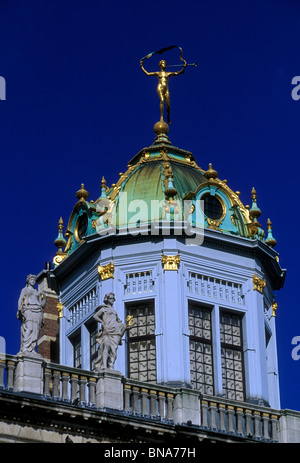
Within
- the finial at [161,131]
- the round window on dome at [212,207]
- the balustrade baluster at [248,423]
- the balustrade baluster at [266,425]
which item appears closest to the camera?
the balustrade baluster at [248,423]

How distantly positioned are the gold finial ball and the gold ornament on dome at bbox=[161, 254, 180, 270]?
253 inches

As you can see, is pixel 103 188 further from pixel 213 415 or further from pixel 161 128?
pixel 213 415

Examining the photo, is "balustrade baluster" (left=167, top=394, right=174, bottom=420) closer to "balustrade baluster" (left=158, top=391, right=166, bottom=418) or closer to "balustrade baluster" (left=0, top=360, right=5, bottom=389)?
"balustrade baluster" (left=158, top=391, right=166, bottom=418)

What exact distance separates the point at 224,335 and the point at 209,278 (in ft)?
6.15

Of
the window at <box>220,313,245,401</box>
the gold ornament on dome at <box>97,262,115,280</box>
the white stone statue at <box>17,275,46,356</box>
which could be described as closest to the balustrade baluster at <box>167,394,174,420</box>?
the white stone statue at <box>17,275,46,356</box>

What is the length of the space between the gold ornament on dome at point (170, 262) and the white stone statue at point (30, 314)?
A: 659 centimetres

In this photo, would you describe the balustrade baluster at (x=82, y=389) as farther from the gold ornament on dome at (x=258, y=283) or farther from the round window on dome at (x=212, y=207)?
the round window on dome at (x=212, y=207)

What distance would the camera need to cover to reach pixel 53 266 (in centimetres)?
5444

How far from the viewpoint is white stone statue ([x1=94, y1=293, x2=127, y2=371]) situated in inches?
1801

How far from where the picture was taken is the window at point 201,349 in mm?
50281

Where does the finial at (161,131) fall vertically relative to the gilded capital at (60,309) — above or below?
above

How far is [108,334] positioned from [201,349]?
18.5ft

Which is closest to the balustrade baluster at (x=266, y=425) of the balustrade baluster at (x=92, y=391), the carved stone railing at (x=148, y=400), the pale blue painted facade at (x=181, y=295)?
the pale blue painted facade at (x=181, y=295)

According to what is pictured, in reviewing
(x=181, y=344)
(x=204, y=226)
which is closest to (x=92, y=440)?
(x=181, y=344)
